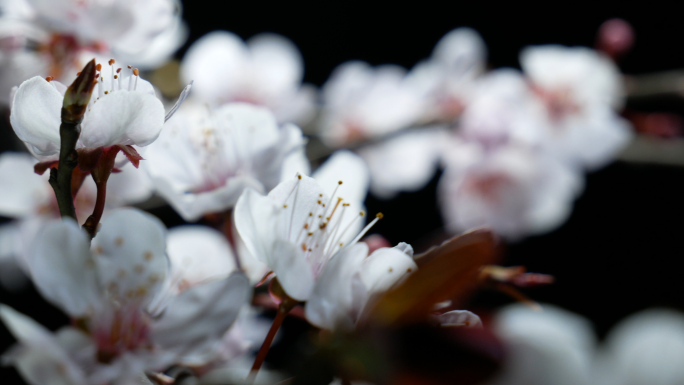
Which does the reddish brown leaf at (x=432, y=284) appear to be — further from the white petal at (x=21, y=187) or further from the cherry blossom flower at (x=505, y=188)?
the cherry blossom flower at (x=505, y=188)

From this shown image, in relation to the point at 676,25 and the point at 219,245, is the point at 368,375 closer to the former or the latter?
the point at 219,245

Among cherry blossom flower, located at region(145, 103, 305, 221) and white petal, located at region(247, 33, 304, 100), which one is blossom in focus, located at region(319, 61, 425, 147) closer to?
white petal, located at region(247, 33, 304, 100)

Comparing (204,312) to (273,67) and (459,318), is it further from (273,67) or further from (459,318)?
(273,67)

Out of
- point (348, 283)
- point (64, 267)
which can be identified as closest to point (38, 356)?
point (64, 267)

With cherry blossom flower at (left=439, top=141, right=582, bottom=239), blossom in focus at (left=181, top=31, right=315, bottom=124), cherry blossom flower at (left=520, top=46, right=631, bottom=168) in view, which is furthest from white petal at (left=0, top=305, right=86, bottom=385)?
cherry blossom flower at (left=520, top=46, right=631, bottom=168)

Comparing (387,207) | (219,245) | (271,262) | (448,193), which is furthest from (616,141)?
(387,207)
